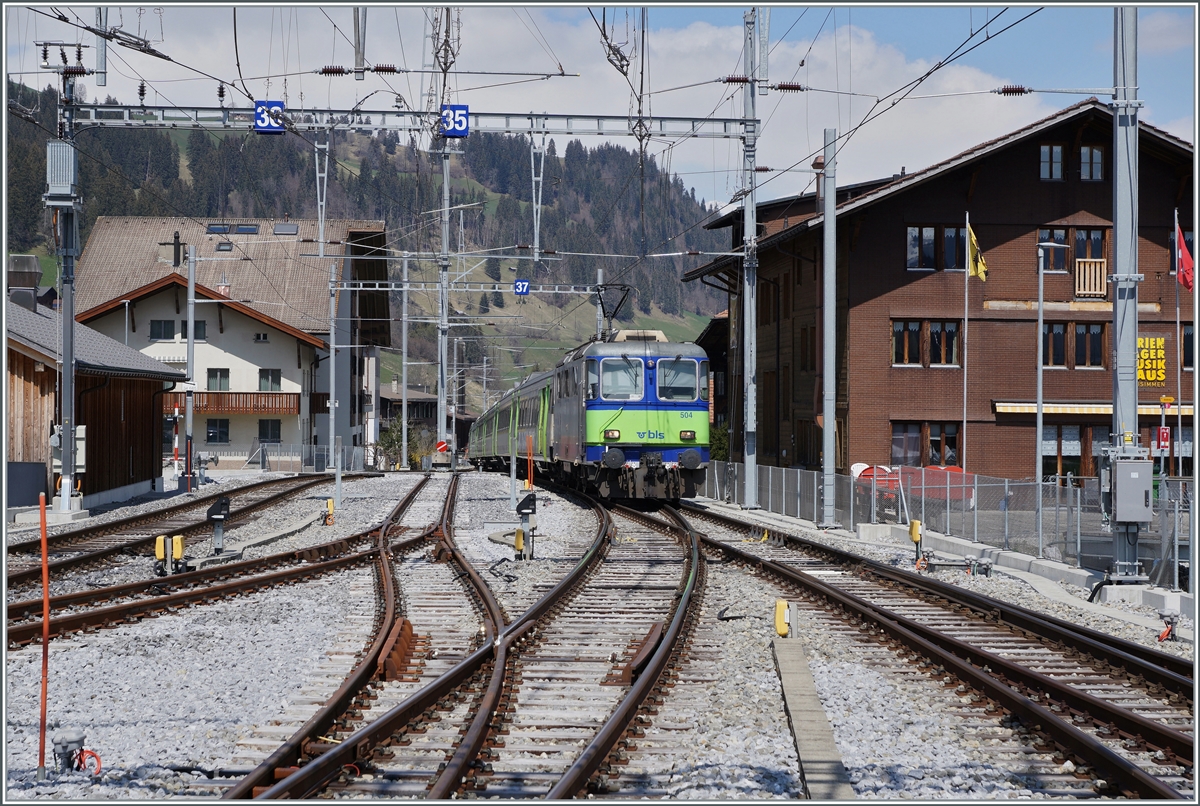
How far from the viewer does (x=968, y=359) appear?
3278 centimetres

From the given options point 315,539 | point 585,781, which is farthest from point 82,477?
point 585,781

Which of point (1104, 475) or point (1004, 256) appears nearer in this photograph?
point (1104, 475)

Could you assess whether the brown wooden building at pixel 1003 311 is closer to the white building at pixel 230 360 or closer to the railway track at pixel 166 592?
the railway track at pixel 166 592

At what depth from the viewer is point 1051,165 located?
109 feet

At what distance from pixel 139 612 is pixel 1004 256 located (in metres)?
27.1

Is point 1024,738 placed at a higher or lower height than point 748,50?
lower

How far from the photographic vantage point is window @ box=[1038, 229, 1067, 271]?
108ft

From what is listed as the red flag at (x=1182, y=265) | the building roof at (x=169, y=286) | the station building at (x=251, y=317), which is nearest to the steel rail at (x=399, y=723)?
the red flag at (x=1182, y=265)

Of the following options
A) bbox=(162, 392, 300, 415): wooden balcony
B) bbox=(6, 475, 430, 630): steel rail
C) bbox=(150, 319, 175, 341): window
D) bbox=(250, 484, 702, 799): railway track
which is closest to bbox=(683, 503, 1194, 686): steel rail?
bbox=(250, 484, 702, 799): railway track

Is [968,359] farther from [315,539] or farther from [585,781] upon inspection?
[585,781]

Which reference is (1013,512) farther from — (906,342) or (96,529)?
(906,342)

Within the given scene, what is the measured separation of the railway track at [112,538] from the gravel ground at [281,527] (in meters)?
0.23

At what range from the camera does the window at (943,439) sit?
108ft

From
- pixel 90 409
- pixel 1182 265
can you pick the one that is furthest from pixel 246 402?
pixel 1182 265
